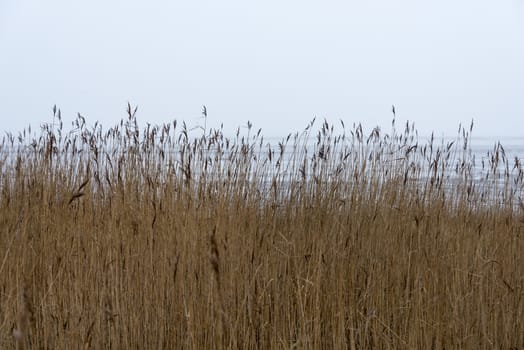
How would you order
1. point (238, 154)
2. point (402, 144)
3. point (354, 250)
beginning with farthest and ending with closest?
point (402, 144), point (238, 154), point (354, 250)

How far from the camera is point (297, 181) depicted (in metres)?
3.58

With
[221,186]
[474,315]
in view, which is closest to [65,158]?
[221,186]

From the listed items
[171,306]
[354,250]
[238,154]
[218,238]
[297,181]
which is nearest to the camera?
[171,306]

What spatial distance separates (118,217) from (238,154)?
0.80m

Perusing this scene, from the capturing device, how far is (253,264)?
2.52 meters

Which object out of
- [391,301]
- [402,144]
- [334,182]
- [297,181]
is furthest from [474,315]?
[402,144]

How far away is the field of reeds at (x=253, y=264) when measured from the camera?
7.43 ft

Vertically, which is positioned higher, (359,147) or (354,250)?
(359,147)

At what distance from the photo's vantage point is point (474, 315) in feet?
8.14

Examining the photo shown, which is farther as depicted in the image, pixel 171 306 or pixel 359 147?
pixel 359 147

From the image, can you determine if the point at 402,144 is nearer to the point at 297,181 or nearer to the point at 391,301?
the point at 297,181

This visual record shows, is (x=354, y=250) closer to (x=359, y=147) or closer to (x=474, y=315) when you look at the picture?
(x=474, y=315)

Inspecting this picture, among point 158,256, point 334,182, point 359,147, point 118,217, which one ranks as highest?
point 359,147

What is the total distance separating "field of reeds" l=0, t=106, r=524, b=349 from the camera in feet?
7.43
